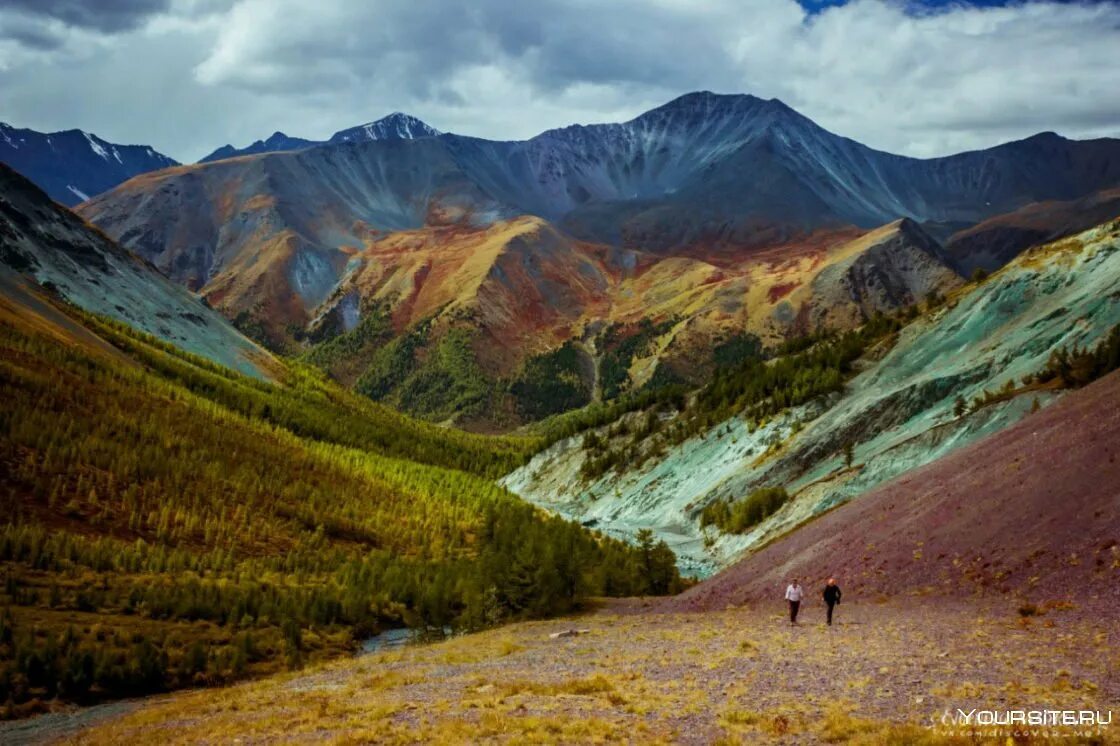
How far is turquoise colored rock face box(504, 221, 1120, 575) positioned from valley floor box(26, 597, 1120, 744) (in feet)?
122

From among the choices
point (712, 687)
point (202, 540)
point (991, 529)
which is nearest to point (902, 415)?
point (991, 529)

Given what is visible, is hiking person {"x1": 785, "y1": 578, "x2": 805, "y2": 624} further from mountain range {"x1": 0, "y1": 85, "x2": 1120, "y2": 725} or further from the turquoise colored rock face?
the turquoise colored rock face

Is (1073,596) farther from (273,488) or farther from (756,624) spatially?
(273,488)

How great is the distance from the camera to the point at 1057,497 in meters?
Answer: 43.2

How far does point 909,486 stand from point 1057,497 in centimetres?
1766

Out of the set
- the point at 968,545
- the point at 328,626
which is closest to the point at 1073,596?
the point at 968,545

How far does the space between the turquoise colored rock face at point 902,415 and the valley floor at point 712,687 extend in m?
37.3

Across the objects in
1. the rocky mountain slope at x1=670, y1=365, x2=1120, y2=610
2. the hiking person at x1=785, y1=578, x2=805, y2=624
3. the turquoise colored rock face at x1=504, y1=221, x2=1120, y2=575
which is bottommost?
the hiking person at x1=785, y1=578, x2=805, y2=624

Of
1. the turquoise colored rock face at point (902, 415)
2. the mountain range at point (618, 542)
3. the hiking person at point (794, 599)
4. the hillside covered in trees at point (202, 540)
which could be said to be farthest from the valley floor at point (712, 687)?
the turquoise colored rock face at point (902, 415)

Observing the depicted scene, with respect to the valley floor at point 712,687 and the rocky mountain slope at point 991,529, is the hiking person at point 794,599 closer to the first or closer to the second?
the valley floor at point 712,687

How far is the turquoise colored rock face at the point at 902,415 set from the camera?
7888cm

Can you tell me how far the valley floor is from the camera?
887 inches

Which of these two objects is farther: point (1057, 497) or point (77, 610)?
point (77, 610)

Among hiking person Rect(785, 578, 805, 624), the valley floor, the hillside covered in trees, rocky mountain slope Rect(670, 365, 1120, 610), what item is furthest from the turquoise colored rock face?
the valley floor
